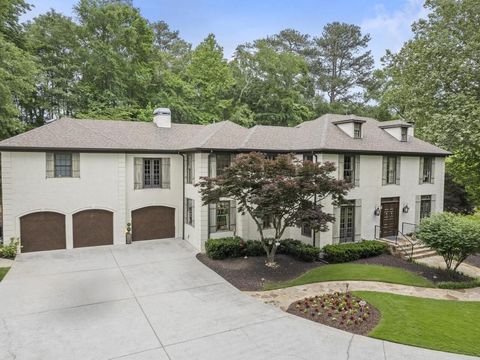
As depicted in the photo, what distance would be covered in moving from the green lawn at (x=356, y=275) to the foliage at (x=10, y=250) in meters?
12.5

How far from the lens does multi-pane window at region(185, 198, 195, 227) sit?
→ 18172 mm

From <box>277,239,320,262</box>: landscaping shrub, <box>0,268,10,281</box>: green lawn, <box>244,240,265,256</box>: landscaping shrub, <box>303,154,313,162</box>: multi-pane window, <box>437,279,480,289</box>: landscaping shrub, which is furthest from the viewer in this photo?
<box>303,154,313,162</box>: multi-pane window

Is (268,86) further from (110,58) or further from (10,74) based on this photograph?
(10,74)

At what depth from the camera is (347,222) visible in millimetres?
17688

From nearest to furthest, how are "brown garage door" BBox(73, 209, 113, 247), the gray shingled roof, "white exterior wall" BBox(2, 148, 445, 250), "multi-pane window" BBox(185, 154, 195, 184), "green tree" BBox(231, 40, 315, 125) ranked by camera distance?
"white exterior wall" BBox(2, 148, 445, 250) < the gray shingled roof < "brown garage door" BBox(73, 209, 113, 247) < "multi-pane window" BBox(185, 154, 195, 184) < "green tree" BBox(231, 40, 315, 125)

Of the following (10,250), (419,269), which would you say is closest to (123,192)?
(10,250)

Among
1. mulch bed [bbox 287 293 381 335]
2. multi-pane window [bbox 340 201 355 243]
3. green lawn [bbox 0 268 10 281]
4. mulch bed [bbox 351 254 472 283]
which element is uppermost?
multi-pane window [bbox 340 201 355 243]

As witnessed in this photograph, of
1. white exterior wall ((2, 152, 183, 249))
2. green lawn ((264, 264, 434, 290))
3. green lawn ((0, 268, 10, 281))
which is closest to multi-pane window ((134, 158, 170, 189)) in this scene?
white exterior wall ((2, 152, 183, 249))

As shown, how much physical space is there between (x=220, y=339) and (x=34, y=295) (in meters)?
7.18

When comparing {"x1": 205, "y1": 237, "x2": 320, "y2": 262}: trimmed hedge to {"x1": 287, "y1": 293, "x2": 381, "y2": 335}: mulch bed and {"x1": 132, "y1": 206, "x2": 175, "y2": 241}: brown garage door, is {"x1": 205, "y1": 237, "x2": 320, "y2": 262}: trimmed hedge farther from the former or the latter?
{"x1": 287, "y1": 293, "x2": 381, "y2": 335}: mulch bed

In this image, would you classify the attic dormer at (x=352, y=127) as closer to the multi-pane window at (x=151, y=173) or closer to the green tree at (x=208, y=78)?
the multi-pane window at (x=151, y=173)

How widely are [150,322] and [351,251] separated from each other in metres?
10.6

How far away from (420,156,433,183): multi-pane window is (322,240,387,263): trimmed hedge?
6162 millimetres

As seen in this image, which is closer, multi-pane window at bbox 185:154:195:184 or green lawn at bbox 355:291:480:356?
green lawn at bbox 355:291:480:356
